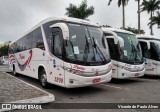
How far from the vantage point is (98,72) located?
7.90m

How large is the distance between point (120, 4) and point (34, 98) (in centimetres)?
2875

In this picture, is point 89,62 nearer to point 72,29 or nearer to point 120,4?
point 72,29

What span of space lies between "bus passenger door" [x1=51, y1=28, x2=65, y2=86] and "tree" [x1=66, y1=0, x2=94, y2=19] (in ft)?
93.0

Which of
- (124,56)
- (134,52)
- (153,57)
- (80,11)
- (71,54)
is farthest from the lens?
(80,11)

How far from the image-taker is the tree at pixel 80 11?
119 ft

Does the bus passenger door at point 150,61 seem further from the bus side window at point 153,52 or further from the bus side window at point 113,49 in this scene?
the bus side window at point 113,49

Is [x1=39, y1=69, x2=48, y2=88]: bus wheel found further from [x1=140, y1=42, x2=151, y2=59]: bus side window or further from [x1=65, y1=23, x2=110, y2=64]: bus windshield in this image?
[x1=140, y1=42, x2=151, y2=59]: bus side window

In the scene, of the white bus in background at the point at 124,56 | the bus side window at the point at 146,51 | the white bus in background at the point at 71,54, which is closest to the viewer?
the white bus in background at the point at 71,54

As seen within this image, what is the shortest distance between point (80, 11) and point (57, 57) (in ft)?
97.4

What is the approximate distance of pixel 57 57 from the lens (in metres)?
8.00

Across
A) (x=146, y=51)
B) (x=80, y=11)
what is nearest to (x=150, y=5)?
(x=80, y=11)

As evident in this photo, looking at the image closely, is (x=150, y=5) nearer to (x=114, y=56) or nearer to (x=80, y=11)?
(x=80, y=11)

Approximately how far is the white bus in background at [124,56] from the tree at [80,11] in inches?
1016

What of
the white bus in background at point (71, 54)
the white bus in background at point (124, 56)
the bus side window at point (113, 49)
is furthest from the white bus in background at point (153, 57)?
the white bus in background at point (71, 54)
